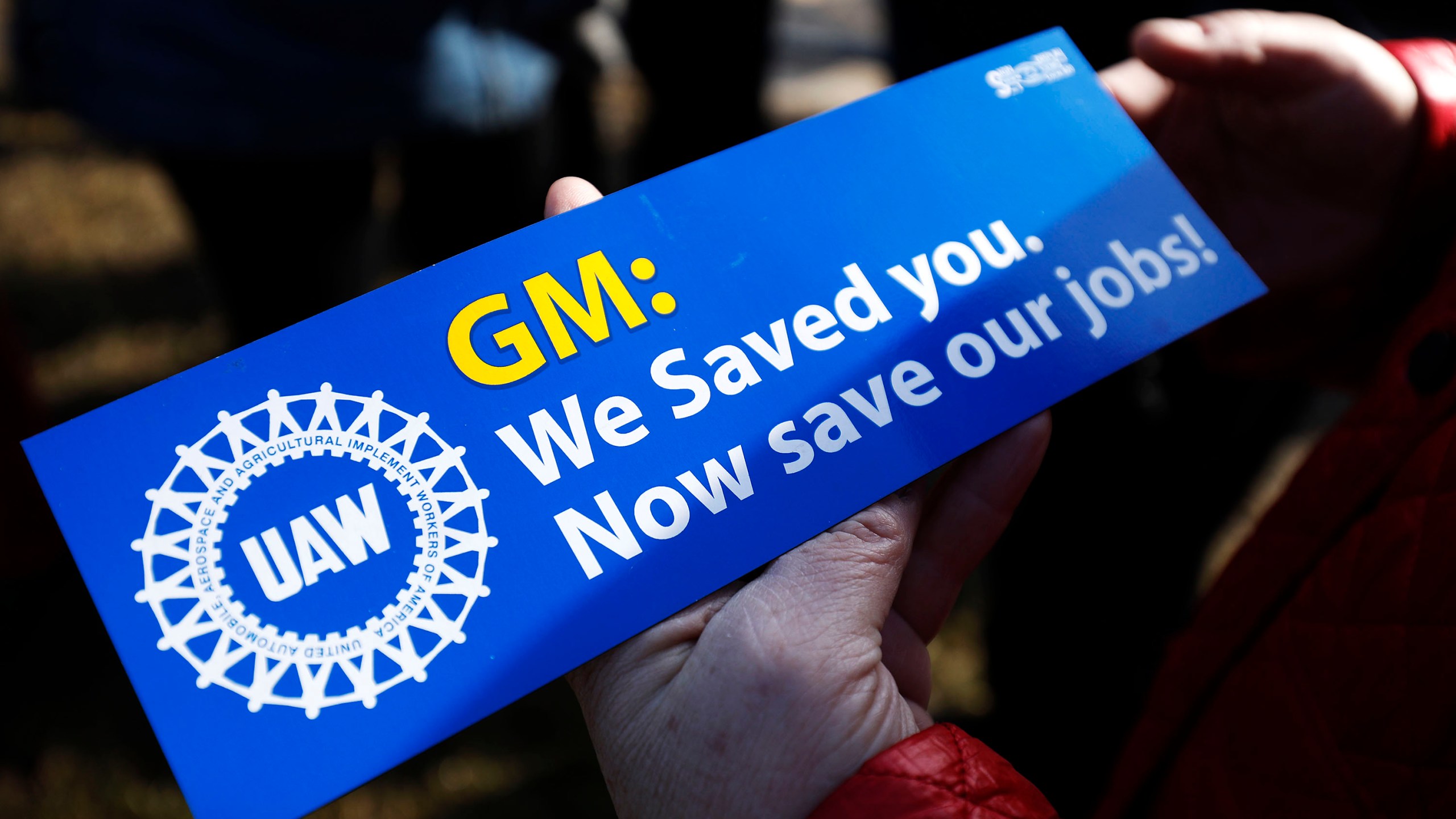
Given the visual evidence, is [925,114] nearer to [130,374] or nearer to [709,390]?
[709,390]

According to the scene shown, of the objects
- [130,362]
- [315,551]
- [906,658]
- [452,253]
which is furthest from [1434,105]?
[130,362]

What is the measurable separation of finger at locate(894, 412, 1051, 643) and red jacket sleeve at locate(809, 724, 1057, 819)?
8.6 inches

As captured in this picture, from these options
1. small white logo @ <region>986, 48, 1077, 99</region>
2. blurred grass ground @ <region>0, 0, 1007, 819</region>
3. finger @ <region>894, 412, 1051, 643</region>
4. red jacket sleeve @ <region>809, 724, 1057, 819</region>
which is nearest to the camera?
red jacket sleeve @ <region>809, 724, 1057, 819</region>

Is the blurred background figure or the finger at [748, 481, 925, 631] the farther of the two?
the blurred background figure

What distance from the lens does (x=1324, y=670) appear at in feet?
2.22

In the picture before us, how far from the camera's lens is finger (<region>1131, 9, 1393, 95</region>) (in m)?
0.95

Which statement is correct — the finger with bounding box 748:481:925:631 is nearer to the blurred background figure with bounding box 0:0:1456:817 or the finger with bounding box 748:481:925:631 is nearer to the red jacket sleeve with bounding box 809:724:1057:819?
the red jacket sleeve with bounding box 809:724:1057:819

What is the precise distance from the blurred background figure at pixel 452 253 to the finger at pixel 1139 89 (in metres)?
0.23

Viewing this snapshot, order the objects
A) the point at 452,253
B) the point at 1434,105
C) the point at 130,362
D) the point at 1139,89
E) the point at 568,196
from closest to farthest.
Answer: the point at 568,196 → the point at 1434,105 → the point at 1139,89 → the point at 452,253 → the point at 130,362

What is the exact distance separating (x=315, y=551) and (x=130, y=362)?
1846mm

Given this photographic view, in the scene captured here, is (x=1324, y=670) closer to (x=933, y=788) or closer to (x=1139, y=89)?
(x=933, y=788)

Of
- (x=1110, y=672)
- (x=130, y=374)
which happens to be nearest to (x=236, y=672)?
(x=1110, y=672)

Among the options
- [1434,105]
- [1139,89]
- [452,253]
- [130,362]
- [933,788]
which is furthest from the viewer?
[130,362]

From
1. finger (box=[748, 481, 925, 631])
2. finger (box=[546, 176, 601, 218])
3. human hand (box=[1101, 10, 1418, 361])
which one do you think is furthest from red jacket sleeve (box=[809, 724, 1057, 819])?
human hand (box=[1101, 10, 1418, 361])
